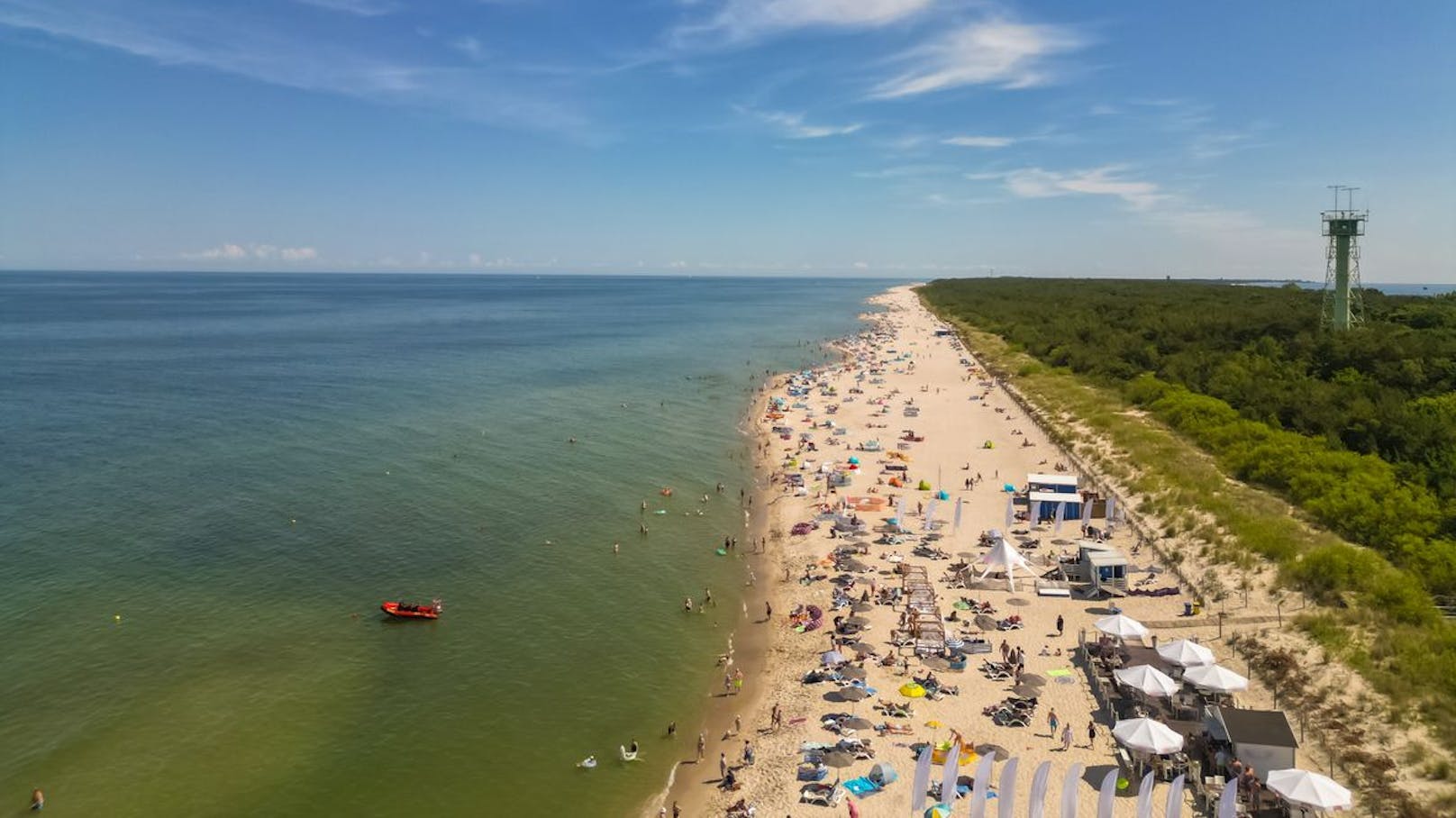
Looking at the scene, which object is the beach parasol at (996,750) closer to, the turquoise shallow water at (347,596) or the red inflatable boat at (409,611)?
the turquoise shallow water at (347,596)

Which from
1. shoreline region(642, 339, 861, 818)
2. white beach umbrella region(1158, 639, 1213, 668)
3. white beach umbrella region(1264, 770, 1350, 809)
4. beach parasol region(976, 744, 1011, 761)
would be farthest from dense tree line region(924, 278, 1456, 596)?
shoreline region(642, 339, 861, 818)

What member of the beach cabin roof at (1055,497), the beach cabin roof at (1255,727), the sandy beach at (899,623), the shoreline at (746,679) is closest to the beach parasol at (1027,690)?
the sandy beach at (899,623)

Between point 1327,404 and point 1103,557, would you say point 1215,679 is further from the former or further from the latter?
point 1327,404

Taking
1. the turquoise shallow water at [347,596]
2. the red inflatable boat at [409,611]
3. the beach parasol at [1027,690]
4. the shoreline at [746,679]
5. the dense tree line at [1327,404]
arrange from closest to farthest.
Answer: the shoreline at [746,679] < the turquoise shallow water at [347,596] < the beach parasol at [1027,690] < the dense tree line at [1327,404] < the red inflatable boat at [409,611]

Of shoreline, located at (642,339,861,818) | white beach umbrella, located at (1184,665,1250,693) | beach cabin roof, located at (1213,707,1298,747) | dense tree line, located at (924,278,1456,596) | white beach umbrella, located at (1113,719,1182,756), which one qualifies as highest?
dense tree line, located at (924,278,1456,596)

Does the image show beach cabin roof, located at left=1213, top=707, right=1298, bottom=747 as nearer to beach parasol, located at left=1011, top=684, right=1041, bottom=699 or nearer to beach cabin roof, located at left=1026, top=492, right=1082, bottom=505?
beach parasol, located at left=1011, top=684, right=1041, bottom=699

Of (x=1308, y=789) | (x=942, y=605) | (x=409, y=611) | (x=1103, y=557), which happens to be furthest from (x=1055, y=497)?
(x=409, y=611)
